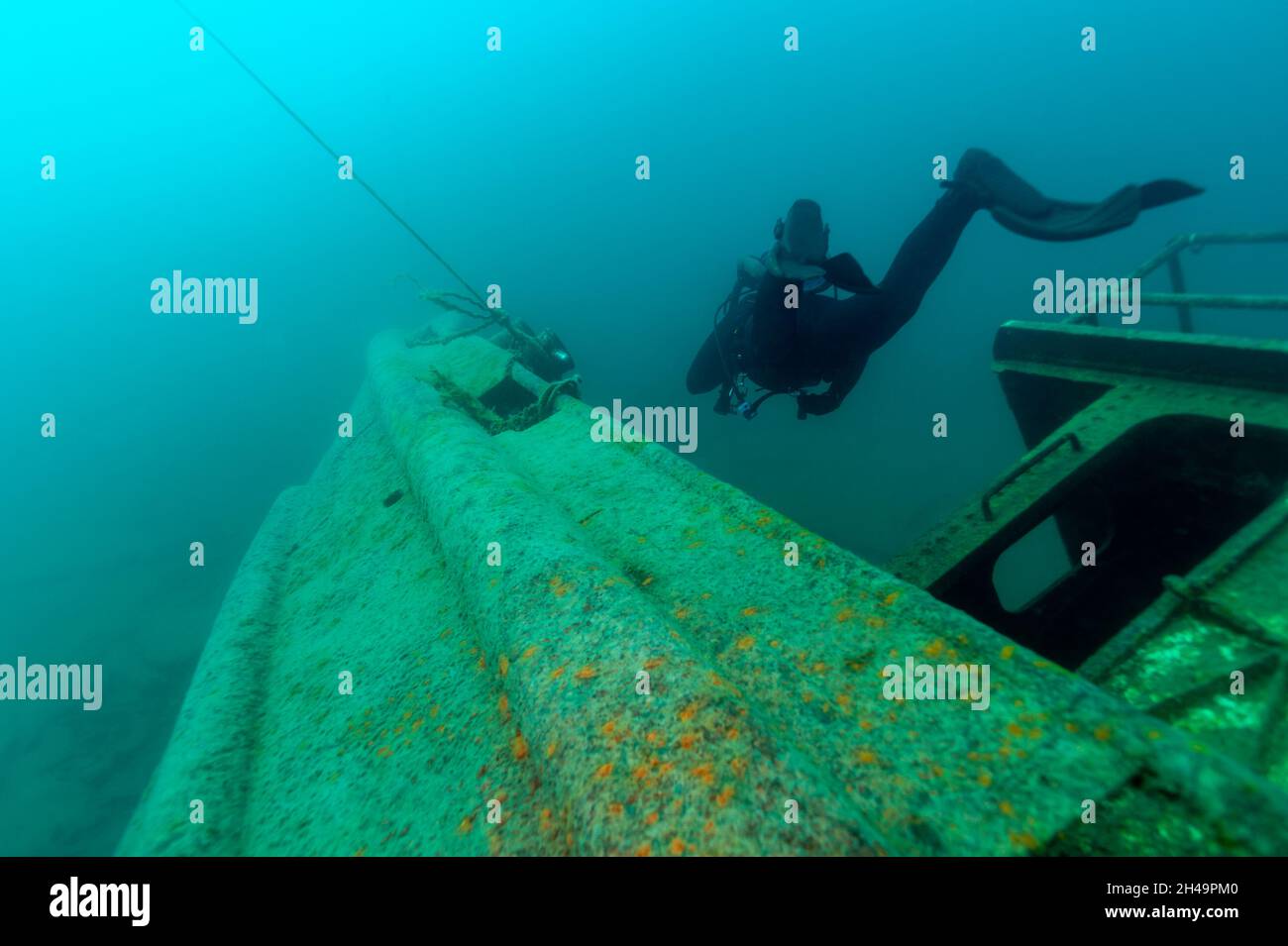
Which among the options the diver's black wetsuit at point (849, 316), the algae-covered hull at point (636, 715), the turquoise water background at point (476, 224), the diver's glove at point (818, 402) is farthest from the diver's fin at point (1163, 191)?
the turquoise water background at point (476, 224)

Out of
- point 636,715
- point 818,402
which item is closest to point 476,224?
point 818,402

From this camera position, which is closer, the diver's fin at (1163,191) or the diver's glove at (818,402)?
the diver's fin at (1163,191)

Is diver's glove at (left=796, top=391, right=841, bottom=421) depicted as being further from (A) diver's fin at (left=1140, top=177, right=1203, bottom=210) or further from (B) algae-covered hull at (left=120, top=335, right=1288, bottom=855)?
(B) algae-covered hull at (left=120, top=335, right=1288, bottom=855)

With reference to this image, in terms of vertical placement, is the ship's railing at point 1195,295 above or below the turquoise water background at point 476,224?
below

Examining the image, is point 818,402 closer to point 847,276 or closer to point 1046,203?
point 847,276

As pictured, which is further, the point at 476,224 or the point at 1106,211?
the point at 476,224

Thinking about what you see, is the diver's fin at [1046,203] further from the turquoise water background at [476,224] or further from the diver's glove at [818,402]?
the turquoise water background at [476,224]

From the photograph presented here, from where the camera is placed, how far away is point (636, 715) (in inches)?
53.1

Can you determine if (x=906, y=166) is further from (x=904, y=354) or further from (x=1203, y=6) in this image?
(x=904, y=354)

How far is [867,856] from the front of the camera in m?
1.03

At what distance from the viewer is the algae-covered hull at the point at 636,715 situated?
1.10 m

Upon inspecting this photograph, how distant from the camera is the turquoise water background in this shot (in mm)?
19312

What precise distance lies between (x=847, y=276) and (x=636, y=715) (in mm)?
3651

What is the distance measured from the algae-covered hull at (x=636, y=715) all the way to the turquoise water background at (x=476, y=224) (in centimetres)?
Result: 1099
